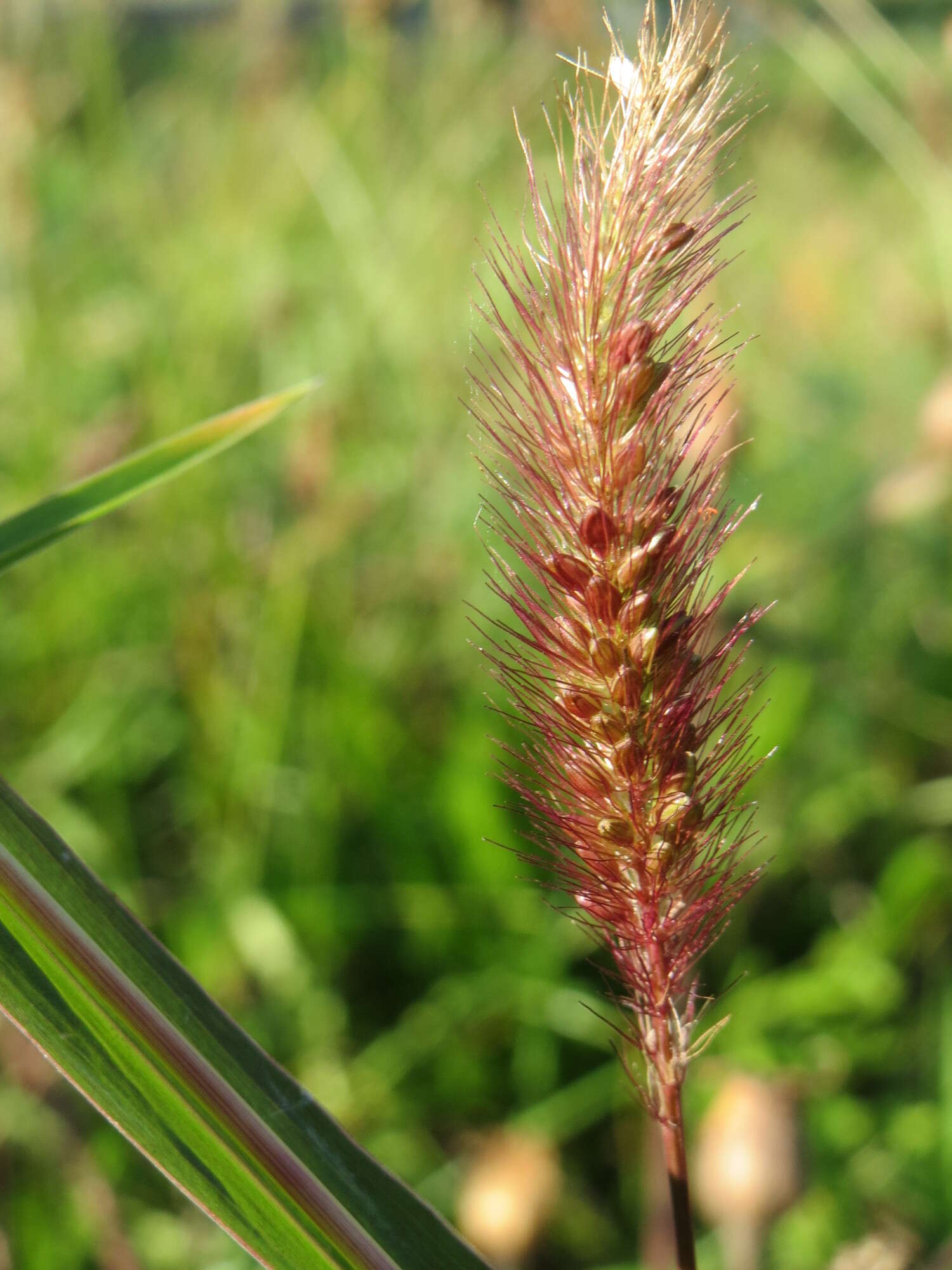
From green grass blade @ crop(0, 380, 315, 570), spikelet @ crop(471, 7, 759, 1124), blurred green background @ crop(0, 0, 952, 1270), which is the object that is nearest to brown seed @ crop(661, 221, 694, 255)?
spikelet @ crop(471, 7, 759, 1124)

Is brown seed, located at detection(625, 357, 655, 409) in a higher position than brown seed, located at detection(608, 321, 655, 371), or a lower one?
lower

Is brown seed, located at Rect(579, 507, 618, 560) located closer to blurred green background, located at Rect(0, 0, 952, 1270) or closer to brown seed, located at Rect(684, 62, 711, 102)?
brown seed, located at Rect(684, 62, 711, 102)

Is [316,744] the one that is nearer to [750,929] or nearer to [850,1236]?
[750,929]

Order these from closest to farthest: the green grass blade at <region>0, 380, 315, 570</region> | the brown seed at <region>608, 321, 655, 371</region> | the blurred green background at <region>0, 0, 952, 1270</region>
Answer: the brown seed at <region>608, 321, 655, 371</region>
the green grass blade at <region>0, 380, 315, 570</region>
the blurred green background at <region>0, 0, 952, 1270</region>

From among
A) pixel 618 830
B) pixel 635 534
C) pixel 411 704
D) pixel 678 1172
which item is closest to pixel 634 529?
pixel 635 534

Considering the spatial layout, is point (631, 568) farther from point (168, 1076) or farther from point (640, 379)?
point (168, 1076)

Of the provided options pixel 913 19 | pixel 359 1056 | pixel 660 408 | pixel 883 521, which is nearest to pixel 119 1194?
pixel 359 1056
